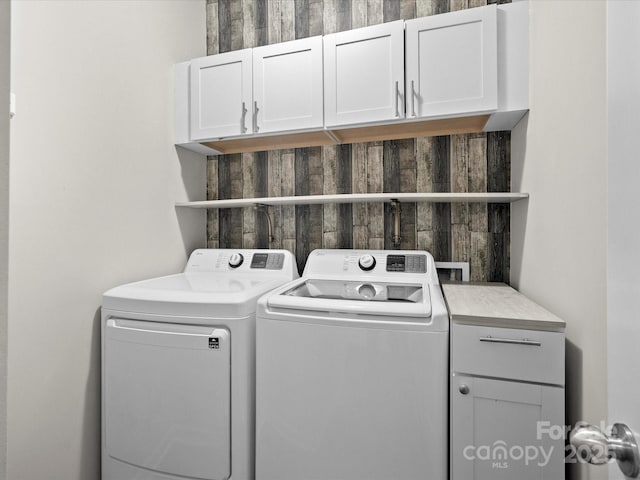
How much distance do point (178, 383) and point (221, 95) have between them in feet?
5.21

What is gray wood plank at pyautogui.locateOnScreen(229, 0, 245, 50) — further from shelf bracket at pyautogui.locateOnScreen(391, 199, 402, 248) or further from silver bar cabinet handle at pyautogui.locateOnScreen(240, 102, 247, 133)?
shelf bracket at pyautogui.locateOnScreen(391, 199, 402, 248)

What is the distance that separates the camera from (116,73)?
1.71 meters

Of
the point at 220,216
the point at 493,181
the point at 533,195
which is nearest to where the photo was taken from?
the point at 533,195

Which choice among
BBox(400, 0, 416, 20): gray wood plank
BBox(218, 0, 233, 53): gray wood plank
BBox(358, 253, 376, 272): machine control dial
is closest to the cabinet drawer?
BBox(358, 253, 376, 272): machine control dial

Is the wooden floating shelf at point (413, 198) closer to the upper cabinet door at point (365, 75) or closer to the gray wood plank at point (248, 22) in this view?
the upper cabinet door at point (365, 75)

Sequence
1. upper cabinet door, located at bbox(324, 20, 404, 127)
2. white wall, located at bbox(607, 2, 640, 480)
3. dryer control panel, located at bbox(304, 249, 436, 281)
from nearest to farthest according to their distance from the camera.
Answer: white wall, located at bbox(607, 2, 640, 480), upper cabinet door, located at bbox(324, 20, 404, 127), dryer control panel, located at bbox(304, 249, 436, 281)

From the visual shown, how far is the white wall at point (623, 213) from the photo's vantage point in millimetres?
428

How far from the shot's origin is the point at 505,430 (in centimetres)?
114

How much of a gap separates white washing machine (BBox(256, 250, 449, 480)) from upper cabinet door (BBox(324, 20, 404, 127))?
3.24 feet

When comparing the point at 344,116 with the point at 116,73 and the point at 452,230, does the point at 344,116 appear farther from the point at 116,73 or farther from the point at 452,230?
the point at 116,73

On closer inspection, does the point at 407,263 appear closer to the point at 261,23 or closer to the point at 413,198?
the point at 413,198

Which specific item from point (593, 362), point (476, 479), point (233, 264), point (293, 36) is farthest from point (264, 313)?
point (293, 36)

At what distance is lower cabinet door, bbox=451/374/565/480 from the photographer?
1.10 meters

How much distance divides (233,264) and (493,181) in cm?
162
